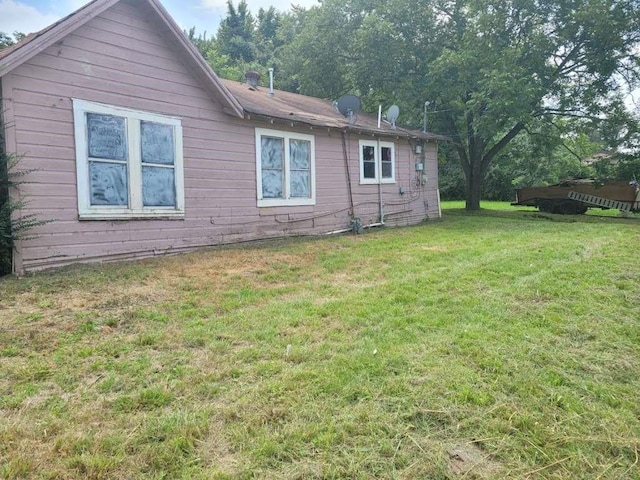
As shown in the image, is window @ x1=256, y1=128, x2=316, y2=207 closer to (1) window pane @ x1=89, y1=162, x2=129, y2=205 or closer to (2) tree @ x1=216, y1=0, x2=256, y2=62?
(1) window pane @ x1=89, y1=162, x2=129, y2=205

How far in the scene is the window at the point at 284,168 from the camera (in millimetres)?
9273

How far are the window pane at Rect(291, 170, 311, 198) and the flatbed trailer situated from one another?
12591 millimetres

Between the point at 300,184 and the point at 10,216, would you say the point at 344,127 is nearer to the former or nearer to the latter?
the point at 300,184

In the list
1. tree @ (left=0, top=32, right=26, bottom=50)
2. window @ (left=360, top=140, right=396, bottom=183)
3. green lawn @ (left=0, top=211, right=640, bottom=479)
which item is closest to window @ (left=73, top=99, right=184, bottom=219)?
green lawn @ (left=0, top=211, right=640, bottom=479)

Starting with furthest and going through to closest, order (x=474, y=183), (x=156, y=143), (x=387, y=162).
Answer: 1. (x=474, y=183)
2. (x=387, y=162)
3. (x=156, y=143)

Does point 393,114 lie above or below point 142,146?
above

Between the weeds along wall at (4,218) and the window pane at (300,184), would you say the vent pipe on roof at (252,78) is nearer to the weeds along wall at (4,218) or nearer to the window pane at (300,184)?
the window pane at (300,184)

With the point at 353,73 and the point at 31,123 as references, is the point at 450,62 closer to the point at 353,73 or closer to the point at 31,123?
the point at 353,73

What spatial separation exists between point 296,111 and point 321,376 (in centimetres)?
900

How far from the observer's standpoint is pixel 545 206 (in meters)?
19.3

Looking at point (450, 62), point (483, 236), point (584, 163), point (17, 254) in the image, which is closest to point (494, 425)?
point (17, 254)

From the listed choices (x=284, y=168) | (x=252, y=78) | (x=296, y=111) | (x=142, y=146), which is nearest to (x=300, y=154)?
(x=284, y=168)

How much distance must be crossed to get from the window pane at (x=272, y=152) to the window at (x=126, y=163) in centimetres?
209

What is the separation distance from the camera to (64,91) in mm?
6199
